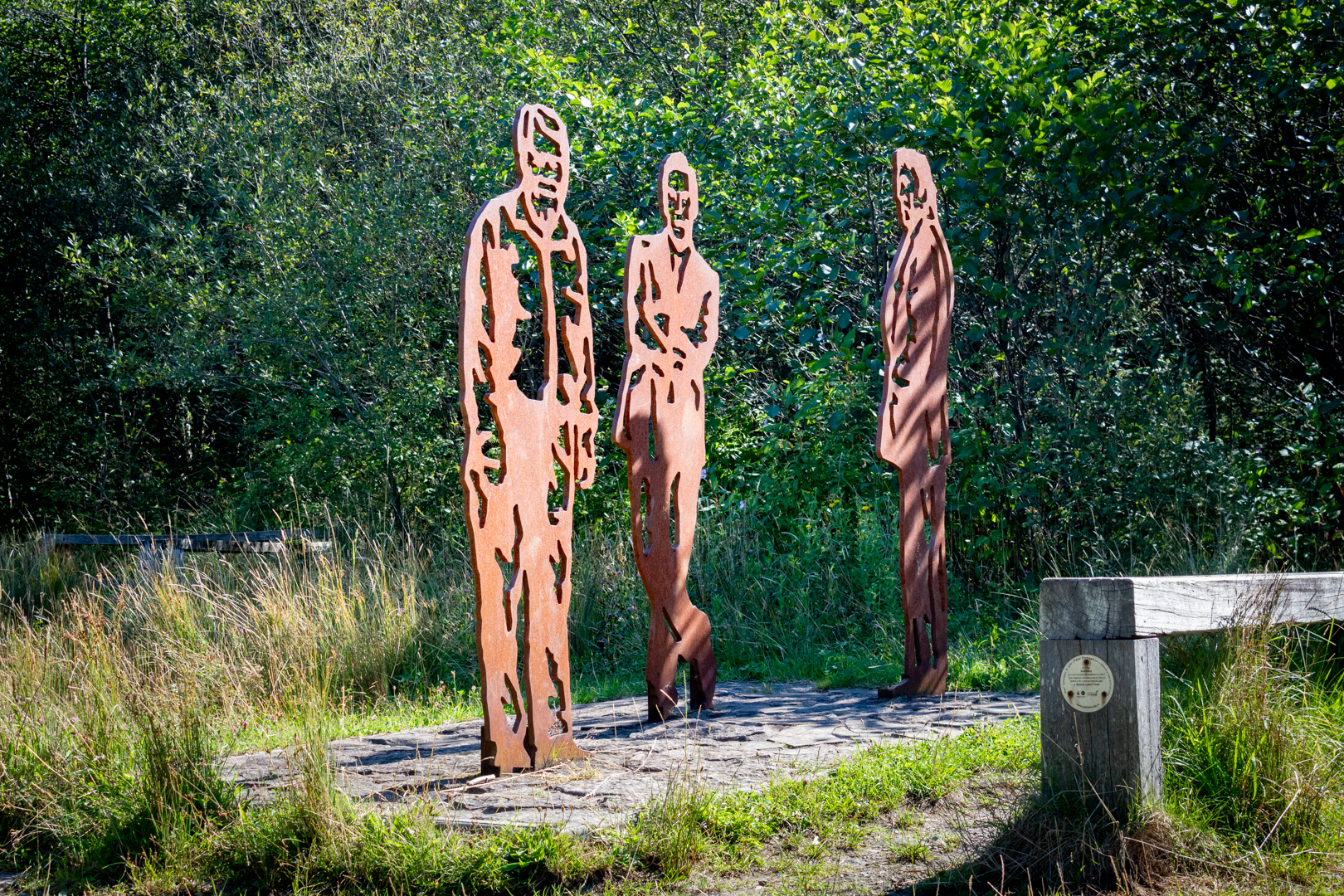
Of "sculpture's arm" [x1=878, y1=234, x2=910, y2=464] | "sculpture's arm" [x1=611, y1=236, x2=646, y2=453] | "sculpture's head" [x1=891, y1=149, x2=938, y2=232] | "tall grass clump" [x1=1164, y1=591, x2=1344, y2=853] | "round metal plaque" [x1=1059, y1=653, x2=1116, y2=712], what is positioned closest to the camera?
"round metal plaque" [x1=1059, y1=653, x2=1116, y2=712]

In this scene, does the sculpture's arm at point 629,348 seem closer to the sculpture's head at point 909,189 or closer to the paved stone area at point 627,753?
the paved stone area at point 627,753

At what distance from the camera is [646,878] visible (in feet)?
11.6

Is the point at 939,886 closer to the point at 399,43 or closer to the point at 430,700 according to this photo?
the point at 430,700

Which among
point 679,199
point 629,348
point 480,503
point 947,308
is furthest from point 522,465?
point 947,308

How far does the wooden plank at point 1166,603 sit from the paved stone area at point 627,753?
1.34 meters

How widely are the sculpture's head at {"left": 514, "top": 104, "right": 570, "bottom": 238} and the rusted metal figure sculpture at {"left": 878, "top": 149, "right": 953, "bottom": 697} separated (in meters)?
1.85

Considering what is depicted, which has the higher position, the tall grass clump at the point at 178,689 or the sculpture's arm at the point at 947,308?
the sculpture's arm at the point at 947,308

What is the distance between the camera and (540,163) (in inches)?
209

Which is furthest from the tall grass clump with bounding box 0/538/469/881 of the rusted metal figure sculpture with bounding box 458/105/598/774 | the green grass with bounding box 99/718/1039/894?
the rusted metal figure sculpture with bounding box 458/105/598/774

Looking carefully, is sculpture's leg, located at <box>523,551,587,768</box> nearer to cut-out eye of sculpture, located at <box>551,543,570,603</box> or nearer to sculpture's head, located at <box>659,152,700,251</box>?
cut-out eye of sculpture, located at <box>551,543,570,603</box>

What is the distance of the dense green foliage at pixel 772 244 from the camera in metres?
7.58

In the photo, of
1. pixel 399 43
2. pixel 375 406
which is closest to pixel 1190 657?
pixel 375 406

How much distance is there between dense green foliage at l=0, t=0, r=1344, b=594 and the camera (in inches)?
298

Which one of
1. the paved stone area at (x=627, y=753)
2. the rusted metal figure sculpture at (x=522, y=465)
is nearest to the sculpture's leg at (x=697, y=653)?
the paved stone area at (x=627, y=753)
